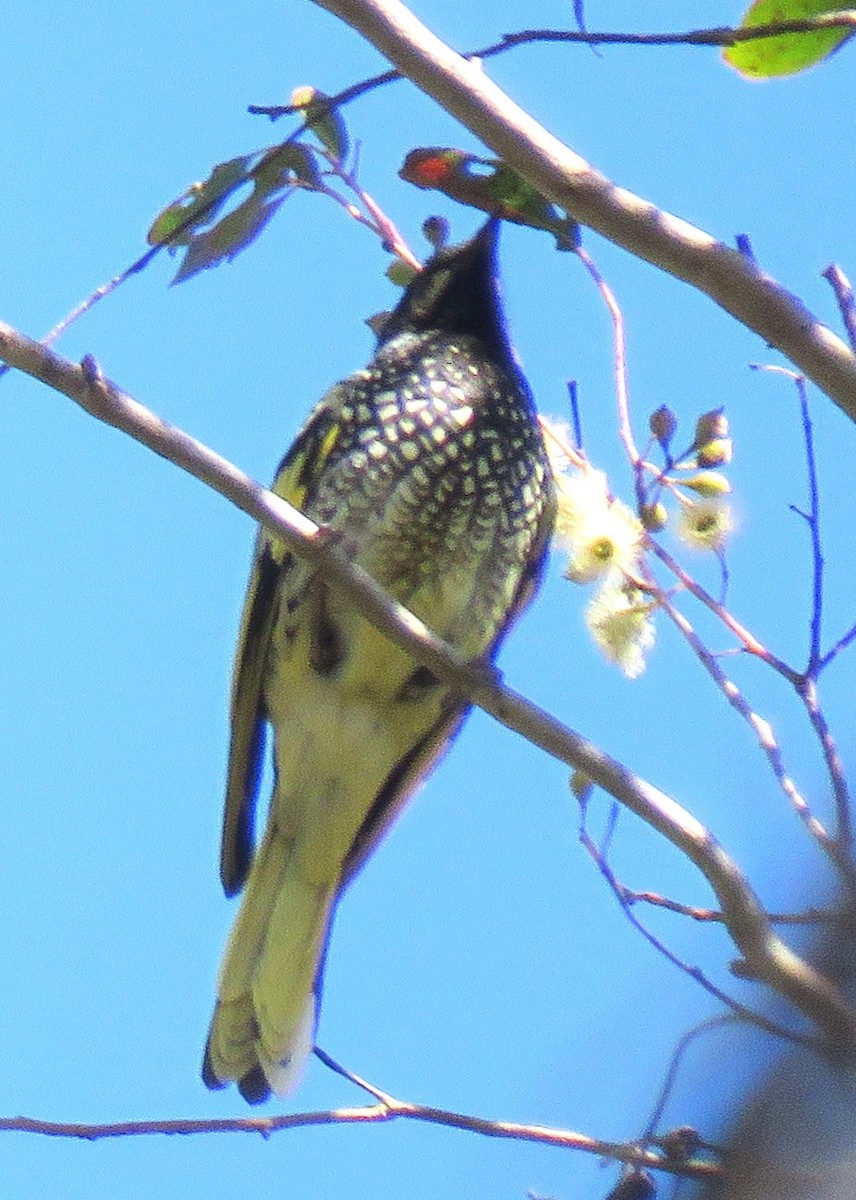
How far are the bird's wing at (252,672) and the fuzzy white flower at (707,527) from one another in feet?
2.75

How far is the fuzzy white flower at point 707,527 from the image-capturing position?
2814 mm

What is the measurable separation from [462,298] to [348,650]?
949 millimetres

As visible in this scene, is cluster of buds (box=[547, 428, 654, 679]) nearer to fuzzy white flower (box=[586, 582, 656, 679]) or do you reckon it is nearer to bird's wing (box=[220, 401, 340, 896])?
fuzzy white flower (box=[586, 582, 656, 679])

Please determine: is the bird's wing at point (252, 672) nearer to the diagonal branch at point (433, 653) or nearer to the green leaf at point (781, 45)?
the diagonal branch at point (433, 653)

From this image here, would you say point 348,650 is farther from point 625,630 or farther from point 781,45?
point 781,45

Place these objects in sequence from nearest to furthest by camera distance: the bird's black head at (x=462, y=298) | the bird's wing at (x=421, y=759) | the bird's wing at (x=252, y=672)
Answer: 1. the bird's wing at (x=252, y=672)
2. the bird's wing at (x=421, y=759)
3. the bird's black head at (x=462, y=298)

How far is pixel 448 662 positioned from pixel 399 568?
2.08 ft

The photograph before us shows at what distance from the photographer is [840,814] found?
2.05 meters

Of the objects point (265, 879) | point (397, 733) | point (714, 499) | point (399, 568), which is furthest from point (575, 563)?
point (265, 879)

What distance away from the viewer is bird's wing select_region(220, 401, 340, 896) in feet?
11.0

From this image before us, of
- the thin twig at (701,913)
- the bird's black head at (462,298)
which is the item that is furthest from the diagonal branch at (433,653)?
the bird's black head at (462,298)

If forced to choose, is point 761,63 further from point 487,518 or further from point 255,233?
point 487,518

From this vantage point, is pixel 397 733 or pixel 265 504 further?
pixel 397 733

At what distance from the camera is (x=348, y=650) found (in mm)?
3336
